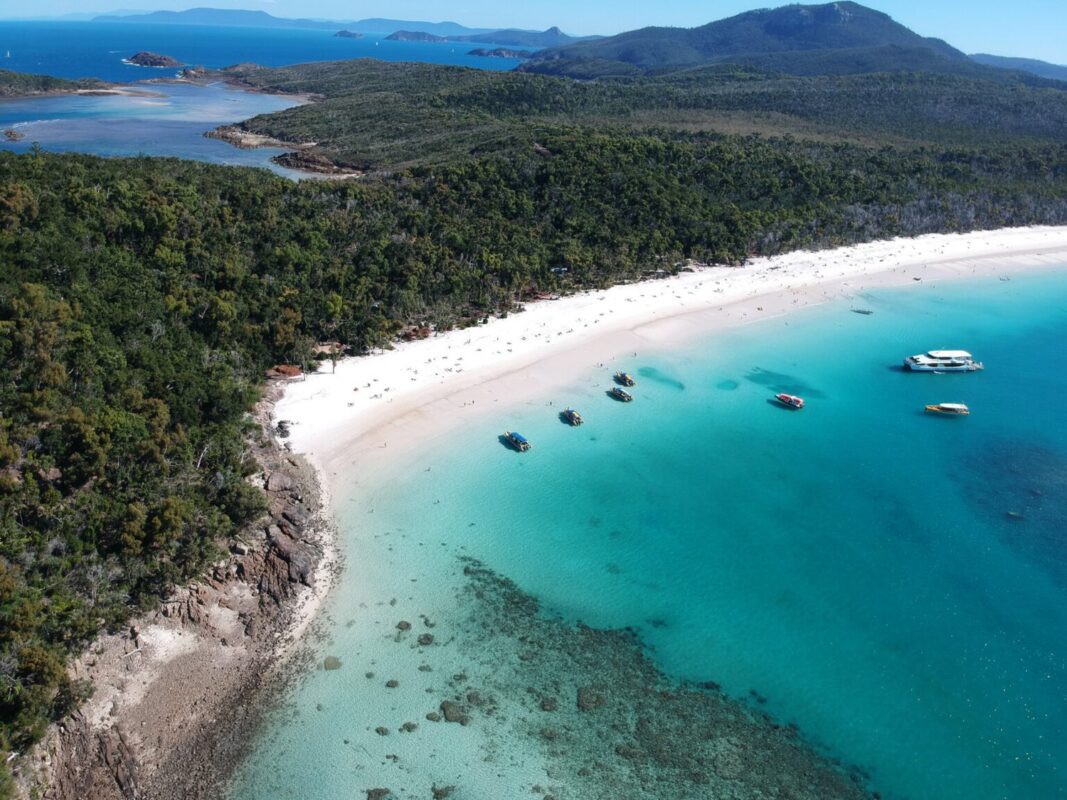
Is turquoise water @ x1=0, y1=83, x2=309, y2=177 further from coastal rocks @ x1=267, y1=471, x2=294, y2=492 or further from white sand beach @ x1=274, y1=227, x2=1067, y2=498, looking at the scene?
coastal rocks @ x1=267, y1=471, x2=294, y2=492

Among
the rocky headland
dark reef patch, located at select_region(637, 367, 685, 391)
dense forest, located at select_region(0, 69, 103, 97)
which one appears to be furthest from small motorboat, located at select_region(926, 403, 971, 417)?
dense forest, located at select_region(0, 69, 103, 97)

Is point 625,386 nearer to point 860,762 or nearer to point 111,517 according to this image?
point 860,762

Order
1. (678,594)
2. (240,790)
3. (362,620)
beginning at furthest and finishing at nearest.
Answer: (678,594) → (362,620) → (240,790)

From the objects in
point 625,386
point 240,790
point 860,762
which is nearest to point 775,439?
Answer: point 625,386

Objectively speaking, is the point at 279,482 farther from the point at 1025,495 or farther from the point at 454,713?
the point at 1025,495

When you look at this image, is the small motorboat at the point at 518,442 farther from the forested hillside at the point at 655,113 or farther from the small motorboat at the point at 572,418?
the forested hillside at the point at 655,113

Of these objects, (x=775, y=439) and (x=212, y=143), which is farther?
(x=212, y=143)

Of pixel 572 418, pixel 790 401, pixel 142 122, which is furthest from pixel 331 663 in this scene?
pixel 142 122
